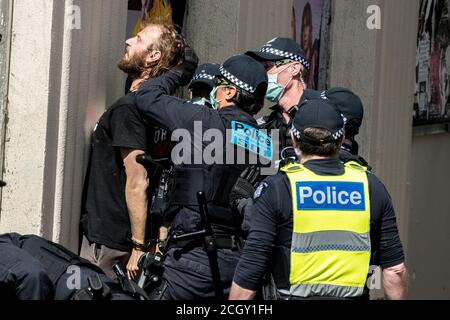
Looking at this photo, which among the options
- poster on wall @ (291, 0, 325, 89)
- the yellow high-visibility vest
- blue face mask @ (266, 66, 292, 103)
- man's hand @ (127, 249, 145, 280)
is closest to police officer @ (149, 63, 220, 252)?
man's hand @ (127, 249, 145, 280)

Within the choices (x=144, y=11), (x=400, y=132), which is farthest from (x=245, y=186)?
(x=400, y=132)

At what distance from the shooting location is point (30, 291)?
4.70 m

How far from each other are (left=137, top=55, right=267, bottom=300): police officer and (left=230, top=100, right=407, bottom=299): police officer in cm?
47

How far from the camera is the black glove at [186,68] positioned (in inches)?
231

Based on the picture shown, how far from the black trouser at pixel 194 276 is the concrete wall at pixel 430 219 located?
5.69 m

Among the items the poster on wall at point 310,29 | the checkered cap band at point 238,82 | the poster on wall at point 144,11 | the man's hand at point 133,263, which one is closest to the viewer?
the checkered cap band at point 238,82

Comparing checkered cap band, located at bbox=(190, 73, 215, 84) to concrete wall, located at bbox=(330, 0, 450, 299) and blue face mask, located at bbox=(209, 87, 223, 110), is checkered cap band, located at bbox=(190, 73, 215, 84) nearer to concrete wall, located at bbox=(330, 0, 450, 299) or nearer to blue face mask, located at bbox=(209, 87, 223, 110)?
blue face mask, located at bbox=(209, 87, 223, 110)

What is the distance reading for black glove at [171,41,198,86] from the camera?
5.86 m

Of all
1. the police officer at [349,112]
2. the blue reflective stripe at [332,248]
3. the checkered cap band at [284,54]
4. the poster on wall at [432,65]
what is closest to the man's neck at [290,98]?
the checkered cap band at [284,54]

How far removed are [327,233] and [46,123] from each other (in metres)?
1.82

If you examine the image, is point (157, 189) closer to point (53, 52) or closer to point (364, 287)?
point (53, 52)

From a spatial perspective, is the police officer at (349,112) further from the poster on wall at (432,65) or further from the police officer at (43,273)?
the poster on wall at (432,65)

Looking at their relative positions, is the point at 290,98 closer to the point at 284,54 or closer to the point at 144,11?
the point at 284,54
